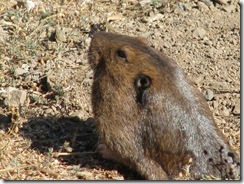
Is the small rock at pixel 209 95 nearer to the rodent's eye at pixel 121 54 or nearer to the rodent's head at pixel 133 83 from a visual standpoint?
the rodent's head at pixel 133 83

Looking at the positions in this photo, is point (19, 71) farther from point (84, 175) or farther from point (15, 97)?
point (84, 175)

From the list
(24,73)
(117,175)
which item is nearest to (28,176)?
(117,175)

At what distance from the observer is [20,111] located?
7242 mm

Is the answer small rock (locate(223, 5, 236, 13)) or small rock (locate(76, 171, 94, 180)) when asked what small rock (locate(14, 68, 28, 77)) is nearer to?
small rock (locate(76, 171, 94, 180))

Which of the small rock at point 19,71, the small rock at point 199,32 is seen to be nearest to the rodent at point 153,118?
the small rock at point 19,71

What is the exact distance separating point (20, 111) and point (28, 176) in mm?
1114

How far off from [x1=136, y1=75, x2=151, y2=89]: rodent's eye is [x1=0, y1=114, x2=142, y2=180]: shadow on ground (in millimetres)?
842

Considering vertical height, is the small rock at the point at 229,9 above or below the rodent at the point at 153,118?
above

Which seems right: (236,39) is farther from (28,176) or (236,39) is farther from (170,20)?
(28,176)

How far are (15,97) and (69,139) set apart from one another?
0.88m

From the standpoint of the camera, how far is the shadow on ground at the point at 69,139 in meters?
6.57

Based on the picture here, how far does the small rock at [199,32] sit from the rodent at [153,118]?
174 cm

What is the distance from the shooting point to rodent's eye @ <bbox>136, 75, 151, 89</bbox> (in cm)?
617

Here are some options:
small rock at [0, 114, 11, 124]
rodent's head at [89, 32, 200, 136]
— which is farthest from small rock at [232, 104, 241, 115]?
small rock at [0, 114, 11, 124]
